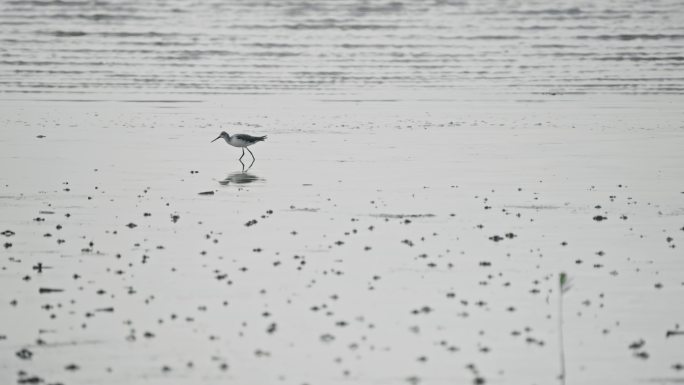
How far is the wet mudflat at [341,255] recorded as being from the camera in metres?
12.3

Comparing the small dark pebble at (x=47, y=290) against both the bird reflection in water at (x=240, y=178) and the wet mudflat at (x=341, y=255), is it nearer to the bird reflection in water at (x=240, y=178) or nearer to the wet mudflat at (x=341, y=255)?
the wet mudflat at (x=341, y=255)

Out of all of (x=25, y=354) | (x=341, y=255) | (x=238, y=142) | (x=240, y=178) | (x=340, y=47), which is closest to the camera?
(x=25, y=354)

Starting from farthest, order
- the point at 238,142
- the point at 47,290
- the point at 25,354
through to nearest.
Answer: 1. the point at 238,142
2. the point at 47,290
3. the point at 25,354

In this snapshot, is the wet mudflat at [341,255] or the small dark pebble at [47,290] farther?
the small dark pebble at [47,290]

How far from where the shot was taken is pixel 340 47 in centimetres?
5422

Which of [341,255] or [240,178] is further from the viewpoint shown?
[240,178]


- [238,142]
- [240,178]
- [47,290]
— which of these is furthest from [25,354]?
[238,142]

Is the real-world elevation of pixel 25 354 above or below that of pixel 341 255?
above

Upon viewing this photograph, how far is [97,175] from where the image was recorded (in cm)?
2356

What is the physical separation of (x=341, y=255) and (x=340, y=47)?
38160 mm

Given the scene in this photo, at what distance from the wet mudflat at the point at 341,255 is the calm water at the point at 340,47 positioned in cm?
1135

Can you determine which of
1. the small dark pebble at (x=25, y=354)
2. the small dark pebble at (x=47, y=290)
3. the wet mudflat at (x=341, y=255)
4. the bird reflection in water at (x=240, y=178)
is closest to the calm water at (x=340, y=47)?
the wet mudflat at (x=341, y=255)

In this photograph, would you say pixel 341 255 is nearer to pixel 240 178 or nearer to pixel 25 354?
pixel 25 354

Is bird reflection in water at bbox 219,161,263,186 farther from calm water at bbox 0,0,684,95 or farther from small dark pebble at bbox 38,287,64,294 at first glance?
calm water at bbox 0,0,684,95
